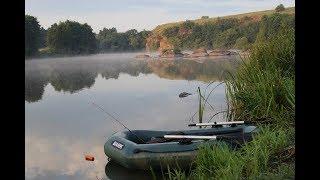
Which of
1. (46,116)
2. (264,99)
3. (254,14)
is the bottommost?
(46,116)

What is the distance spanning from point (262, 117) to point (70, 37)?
201 feet

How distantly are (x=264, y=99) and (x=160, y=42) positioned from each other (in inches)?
3125

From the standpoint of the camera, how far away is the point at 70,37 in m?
66.0

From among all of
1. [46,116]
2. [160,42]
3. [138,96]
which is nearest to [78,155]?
[46,116]

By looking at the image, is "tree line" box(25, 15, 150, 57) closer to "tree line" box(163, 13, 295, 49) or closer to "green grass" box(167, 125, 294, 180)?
"tree line" box(163, 13, 295, 49)

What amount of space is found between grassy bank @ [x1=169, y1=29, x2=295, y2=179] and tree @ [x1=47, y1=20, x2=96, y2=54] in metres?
57.9

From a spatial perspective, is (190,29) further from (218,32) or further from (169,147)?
(169,147)

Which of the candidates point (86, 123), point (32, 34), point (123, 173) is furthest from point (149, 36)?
point (123, 173)

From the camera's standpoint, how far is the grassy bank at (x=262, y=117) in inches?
166

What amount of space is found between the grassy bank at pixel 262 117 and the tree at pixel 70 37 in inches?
2279

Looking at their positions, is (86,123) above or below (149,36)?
below

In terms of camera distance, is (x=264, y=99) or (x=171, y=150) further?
(x=264, y=99)
